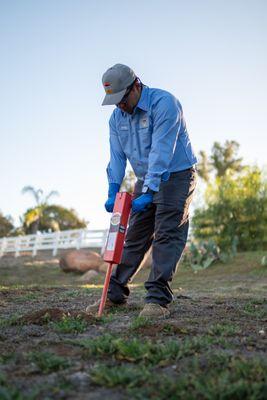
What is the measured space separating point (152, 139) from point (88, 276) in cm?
1221

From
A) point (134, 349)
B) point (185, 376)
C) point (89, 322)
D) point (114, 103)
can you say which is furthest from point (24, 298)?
point (185, 376)

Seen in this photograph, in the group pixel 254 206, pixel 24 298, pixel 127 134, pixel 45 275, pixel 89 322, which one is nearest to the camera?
pixel 89 322

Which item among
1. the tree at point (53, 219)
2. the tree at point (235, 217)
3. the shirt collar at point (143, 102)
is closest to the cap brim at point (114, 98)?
the shirt collar at point (143, 102)

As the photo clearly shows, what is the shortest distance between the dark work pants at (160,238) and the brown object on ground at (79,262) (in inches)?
501

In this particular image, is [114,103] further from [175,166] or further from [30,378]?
[30,378]

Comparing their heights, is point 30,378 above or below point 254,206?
below

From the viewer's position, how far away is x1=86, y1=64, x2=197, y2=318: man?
14.3 ft

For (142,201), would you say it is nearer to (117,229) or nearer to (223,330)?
(117,229)

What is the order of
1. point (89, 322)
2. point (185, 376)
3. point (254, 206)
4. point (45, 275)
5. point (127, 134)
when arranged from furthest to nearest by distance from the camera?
point (254, 206)
point (45, 275)
point (127, 134)
point (89, 322)
point (185, 376)

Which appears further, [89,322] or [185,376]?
[89,322]

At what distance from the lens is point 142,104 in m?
4.56

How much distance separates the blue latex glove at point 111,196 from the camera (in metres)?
4.88

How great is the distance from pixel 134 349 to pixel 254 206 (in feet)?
63.7

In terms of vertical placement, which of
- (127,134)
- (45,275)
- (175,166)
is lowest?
(45,275)
